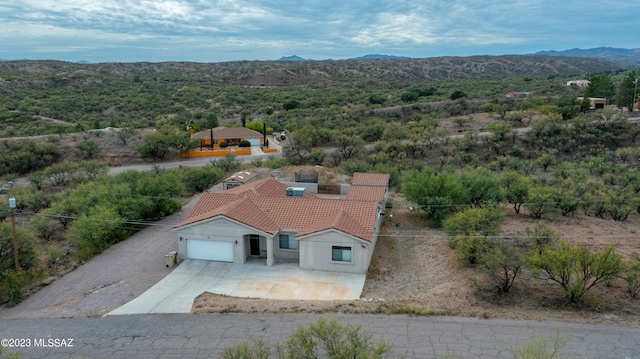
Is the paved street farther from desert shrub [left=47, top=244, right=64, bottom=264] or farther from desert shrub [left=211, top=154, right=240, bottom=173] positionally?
desert shrub [left=211, top=154, right=240, bottom=173]

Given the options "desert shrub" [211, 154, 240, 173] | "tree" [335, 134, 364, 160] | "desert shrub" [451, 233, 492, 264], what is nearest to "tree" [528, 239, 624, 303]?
"desert shrub" [451, 233, 492, 264]

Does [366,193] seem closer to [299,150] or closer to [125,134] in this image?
[299,150]

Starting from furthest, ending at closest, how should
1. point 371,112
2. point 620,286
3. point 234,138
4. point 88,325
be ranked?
point 371,112, point 234,138, point 620,286, point 88,325

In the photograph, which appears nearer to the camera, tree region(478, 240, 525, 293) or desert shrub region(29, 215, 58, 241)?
tree region(478, 240, 525, 293)

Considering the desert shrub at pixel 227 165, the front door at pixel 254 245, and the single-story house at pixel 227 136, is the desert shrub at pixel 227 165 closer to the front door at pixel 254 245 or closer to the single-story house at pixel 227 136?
the single-story house at pixel 227 136

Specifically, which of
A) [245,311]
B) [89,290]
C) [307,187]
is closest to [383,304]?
[245,311]

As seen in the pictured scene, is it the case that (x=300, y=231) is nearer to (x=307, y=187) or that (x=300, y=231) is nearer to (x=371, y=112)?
(x=307, y=187)
